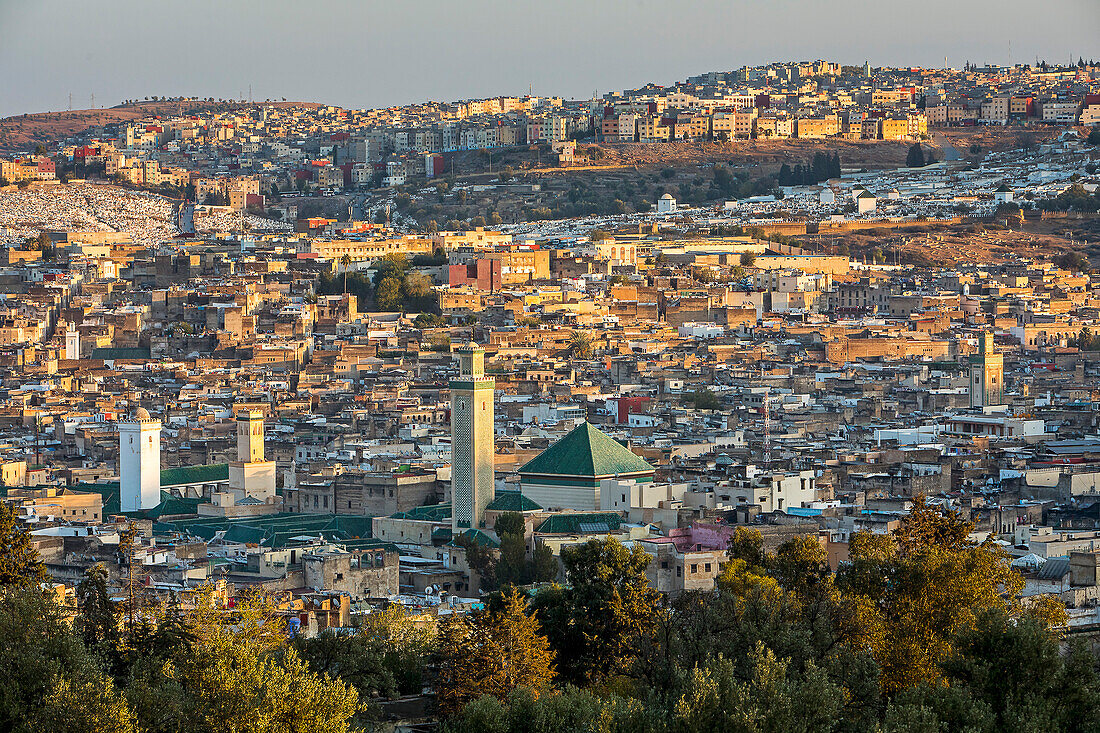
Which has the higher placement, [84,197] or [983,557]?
[84,197]

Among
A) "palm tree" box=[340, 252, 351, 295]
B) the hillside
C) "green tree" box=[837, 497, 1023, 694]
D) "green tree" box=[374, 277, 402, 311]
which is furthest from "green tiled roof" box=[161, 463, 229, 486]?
the hillside

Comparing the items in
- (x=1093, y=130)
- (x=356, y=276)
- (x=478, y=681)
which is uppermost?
(x=1093, y=130)

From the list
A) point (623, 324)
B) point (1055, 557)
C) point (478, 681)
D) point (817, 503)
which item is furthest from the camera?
point (623, 324)

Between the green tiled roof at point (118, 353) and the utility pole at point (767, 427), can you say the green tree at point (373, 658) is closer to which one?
the utility pole at point (767, 427)

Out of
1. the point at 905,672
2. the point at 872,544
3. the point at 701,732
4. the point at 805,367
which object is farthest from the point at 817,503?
the point at 805,367

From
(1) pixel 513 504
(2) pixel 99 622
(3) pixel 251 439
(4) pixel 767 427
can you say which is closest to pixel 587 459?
(1) pixel 513 504

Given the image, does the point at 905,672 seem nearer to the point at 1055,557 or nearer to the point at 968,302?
the point at 1055,557

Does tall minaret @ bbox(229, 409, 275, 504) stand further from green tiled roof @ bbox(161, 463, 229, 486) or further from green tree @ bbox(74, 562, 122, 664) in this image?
green tree @ bbox(74, 562, 122, 664)
